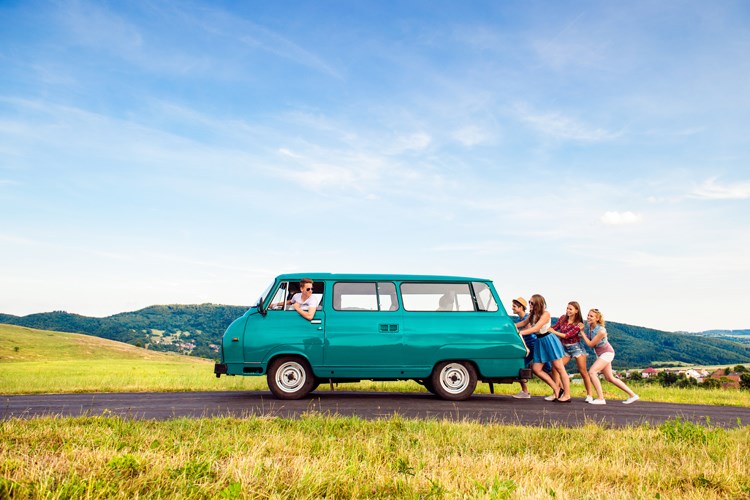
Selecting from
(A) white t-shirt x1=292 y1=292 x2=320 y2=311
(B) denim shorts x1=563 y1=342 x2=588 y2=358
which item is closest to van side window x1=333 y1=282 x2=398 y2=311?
(A) white t-shirt x1=292 y1=292 x2=320 y2=311

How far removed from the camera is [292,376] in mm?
10641

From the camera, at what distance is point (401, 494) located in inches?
165

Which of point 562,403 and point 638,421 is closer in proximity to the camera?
point 638,421

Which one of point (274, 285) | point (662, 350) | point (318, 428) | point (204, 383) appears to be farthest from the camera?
point (662, 350)

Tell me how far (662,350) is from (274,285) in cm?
15129

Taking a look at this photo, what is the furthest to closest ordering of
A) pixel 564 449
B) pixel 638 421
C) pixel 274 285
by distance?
1. pixel 274 285
2. pixel 638 421
3. pixel 564 449

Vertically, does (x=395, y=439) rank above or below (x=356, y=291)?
below

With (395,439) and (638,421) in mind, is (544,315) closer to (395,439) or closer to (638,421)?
(638,421)

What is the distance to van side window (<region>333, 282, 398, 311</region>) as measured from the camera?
10.8 m

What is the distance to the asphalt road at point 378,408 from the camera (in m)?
8.65

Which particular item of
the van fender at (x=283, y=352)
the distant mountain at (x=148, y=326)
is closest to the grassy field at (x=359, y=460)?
the van fender at (x=283, y=352)

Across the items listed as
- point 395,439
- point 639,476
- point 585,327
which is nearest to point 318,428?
point 395,439

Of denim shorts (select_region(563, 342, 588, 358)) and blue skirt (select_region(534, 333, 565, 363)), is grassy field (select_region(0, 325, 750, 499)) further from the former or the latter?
→ denim shorts (select_region(563, 342, 588, 358))

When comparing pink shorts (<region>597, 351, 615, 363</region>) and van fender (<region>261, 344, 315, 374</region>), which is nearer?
van fender (<region>261, 344, 315, 374</region>)
